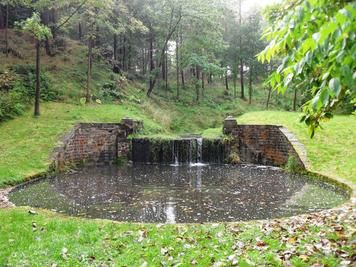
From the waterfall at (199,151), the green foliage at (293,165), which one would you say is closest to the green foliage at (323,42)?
the green foliage at (293,165)

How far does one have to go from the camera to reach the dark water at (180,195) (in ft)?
23.7

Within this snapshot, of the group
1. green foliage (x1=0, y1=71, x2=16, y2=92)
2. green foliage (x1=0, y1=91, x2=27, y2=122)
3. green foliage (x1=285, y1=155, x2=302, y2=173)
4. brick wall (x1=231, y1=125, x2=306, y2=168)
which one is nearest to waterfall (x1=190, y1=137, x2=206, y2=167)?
brick wall (x1=231, y1=125, x2=306, y2=168)

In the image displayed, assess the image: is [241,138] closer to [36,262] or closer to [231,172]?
[231,172]

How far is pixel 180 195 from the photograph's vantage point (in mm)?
8820

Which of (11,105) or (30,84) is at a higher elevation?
(30,84)

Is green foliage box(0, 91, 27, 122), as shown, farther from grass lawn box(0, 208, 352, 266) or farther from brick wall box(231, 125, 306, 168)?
grass lawn box(0, 208, 352, 266)

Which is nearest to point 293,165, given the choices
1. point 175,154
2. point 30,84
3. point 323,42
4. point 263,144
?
point 263,144

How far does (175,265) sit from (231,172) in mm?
8504

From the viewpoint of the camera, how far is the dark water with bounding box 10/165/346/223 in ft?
23.7

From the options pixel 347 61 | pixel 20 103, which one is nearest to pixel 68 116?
pixel 20 103

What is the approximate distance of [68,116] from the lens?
1597 cm

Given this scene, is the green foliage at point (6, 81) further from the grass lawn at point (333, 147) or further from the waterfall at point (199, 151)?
the grass lawn at point (333, 147)

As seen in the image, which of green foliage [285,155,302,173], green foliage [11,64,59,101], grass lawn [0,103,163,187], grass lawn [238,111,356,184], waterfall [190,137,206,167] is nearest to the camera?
grass lawn [238,111,356,184]

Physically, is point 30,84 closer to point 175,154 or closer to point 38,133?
point 38,133
